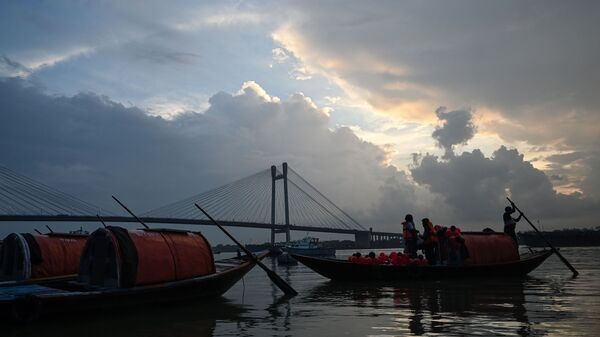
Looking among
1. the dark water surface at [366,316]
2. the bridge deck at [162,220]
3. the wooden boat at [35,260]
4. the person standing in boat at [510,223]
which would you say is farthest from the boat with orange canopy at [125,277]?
the bridge deck at [162,220]

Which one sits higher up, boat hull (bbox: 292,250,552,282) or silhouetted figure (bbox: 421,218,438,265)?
silhouetted figure (bbox: 421,218,438,265)

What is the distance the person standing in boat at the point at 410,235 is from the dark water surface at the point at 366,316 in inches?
160

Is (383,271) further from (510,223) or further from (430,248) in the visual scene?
(510,223)

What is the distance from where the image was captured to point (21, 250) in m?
12.9

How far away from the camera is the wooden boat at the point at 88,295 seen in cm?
873

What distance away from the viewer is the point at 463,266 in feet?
57.0

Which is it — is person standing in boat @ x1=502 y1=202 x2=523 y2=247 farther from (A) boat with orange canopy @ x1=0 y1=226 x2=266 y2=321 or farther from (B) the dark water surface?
(A) boat with orange canopy @ x1=0 y1=226 x2=266 y2=321

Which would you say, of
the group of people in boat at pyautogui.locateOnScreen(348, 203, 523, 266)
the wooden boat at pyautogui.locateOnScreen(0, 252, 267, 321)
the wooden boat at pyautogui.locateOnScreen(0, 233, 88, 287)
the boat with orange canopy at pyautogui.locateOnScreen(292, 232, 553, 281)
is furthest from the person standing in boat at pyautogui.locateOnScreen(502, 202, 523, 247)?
the wooden boat at pyautogui.locateOnScreen(0, 233, 88, 287)

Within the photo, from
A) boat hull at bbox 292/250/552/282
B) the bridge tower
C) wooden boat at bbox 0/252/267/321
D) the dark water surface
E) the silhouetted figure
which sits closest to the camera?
the dark water surface

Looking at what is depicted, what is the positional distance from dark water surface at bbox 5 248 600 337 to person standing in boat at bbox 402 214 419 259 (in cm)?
407

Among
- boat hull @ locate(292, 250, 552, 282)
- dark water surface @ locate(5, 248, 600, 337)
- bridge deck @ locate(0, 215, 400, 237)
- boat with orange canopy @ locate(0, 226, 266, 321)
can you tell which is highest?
bridge deck @ locate(0, 215, 400, 237)

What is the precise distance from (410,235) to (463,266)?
219 cm

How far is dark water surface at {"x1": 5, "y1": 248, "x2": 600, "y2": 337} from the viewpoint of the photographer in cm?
807

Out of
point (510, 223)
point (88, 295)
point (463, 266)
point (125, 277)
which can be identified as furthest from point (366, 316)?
point (510, 223)
